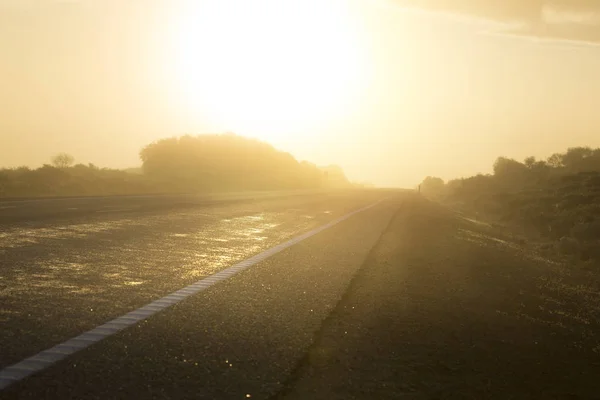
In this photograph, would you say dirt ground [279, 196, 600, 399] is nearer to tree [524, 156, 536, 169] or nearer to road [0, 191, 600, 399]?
road [0, 191, 600, 399]

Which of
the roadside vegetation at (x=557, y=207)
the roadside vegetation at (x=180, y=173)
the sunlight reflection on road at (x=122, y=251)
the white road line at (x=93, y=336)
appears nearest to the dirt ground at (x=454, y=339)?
the white road line at (x=93, y=336)

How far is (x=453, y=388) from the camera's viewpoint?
306 centimetres

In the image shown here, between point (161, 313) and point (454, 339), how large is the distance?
2.37 m

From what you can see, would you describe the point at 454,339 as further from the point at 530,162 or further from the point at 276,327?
the point at 530,162

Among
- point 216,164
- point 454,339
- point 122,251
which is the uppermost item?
point 216,164

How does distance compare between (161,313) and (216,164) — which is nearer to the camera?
(161,313)

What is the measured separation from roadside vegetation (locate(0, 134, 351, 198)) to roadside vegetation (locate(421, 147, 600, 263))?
87.5ft

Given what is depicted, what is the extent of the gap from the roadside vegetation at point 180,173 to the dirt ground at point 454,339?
27530mm

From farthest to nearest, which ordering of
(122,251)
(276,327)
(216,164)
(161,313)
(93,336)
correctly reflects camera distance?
(216,164) < (122,251) < (161,313) < (276,327) < (93,336)

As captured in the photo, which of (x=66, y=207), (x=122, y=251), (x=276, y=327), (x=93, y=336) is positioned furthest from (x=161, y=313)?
(x=66, y=207)

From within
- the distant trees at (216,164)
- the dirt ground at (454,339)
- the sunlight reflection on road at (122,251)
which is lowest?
the dirt ground at (454,339)

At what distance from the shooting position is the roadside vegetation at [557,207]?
51.2 feet

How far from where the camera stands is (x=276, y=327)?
13.4 ft

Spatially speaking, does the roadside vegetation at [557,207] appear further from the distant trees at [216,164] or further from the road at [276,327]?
the distant trees at [216,164]
